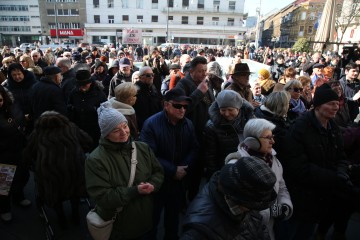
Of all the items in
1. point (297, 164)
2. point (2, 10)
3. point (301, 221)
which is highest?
point (2, 10)

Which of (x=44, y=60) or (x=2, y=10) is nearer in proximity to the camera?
(x=44, y=60)

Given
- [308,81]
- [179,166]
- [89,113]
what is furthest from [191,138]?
[308,81]

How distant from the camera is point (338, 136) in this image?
2748 millimetres

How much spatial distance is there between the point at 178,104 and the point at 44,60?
800 centimetres

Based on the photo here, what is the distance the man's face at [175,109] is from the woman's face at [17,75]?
328cm

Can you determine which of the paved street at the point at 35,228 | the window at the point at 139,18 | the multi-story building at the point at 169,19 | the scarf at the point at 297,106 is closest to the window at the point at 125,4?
the multi-story building at the point at 169,19

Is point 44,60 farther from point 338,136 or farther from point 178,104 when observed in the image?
point 338,136

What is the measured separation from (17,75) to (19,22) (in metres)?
67.8

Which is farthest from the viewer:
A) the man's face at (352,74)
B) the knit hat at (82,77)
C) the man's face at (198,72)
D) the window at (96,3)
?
→ the window at (96,3)

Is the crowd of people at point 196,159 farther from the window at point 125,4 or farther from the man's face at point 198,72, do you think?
the window at point 125,4

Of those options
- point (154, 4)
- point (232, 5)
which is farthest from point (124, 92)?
point (232, 5)

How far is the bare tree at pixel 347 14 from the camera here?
3033cm

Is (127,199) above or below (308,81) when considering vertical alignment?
below

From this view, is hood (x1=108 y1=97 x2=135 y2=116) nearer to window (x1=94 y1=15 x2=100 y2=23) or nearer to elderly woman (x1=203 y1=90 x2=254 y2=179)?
elderly woman (x1=203 y1=90 x2=254 y2=179)
